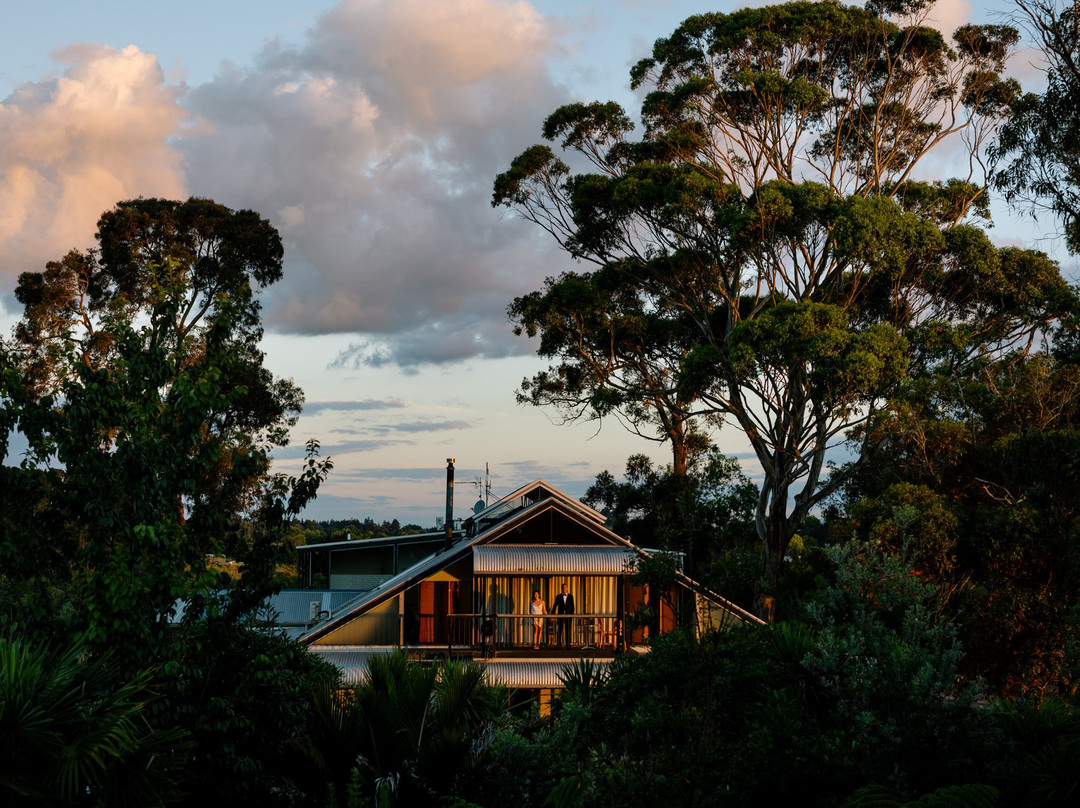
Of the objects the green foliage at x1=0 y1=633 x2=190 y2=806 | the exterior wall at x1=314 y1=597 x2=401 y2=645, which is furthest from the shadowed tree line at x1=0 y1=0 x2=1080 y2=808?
the exterior wall at x1=314 y1=597 x2=401 y2=645

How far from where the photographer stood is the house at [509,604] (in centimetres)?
2317

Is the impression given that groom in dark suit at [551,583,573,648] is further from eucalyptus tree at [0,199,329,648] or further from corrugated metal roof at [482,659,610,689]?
Answer: eucalyptus tree at [0,199,329,648]

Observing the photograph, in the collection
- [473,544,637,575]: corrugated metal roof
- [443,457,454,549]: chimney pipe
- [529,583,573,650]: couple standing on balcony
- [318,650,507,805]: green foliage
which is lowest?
[318,650,507,805]: green foliage

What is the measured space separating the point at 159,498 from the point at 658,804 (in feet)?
17.7

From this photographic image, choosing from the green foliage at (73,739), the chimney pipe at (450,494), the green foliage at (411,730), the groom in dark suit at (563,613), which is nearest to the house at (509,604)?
the groom in dark suit at (563,613)

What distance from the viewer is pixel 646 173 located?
2778 centimetres

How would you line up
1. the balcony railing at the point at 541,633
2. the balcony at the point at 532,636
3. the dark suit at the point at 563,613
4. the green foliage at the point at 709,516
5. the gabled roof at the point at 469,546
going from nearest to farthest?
the green foliage at the point at 709,516
the gabled roof at the point at 469,546
the balcony at the point at 532,636
the balcony railing at the point at 541,633
the dark suit at the point at 563,613

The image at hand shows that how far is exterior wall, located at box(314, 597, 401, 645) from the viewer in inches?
Answer: 947

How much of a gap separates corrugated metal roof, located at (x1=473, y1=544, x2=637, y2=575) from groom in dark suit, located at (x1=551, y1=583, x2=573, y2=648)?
1.08 meters

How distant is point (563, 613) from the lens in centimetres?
2470

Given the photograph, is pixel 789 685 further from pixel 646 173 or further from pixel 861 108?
pixel 861 108

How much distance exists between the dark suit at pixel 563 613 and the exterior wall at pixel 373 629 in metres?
3.82

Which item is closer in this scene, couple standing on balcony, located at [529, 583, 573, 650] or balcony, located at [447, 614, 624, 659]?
balcony, located at [447, 614, 624, 659]

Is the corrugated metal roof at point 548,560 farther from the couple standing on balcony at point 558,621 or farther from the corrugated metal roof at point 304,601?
the corrugated metal roof at point 304,601
